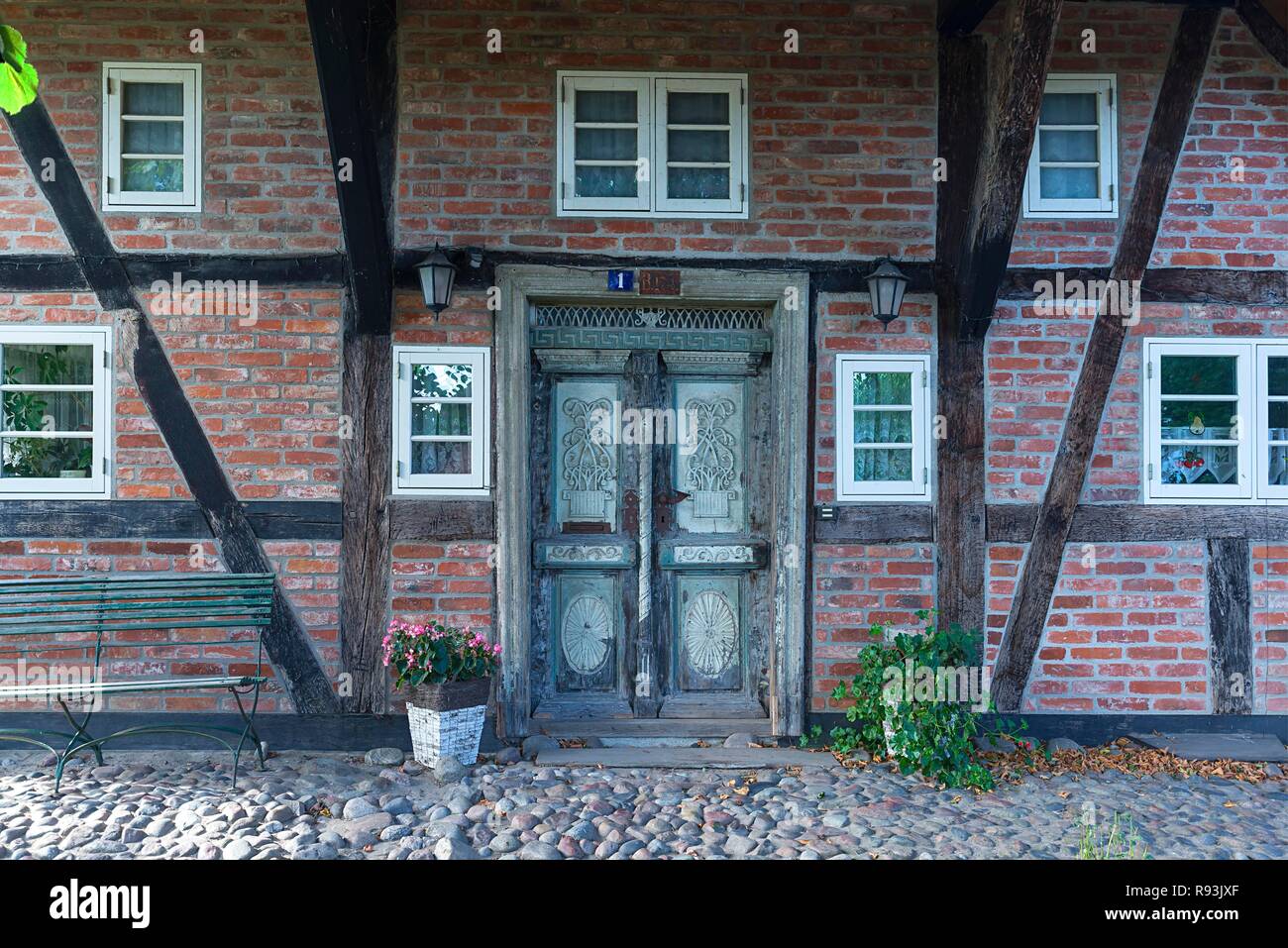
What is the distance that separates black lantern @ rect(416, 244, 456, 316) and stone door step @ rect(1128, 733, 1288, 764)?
433 centimetres

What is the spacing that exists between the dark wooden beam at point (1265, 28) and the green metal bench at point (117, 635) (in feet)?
19.5

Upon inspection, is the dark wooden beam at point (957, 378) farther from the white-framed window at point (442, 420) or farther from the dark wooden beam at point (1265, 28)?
the white-framed window at point (442, 420)

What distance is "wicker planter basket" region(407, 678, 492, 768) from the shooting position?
14.1ft

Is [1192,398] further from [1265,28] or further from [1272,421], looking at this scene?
[1265,28]

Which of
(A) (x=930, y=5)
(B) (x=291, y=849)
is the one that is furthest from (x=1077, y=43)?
(B) (x=291, y=849)

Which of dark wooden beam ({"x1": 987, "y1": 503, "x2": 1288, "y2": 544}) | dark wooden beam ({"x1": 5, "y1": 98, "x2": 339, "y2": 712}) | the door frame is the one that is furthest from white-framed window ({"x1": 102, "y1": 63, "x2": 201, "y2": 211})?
dark wooden beam ({"x1": 987, "y1": 503, "x2": 1288, "y2": 544})

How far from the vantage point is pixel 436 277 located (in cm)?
456

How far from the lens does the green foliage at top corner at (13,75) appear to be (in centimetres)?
251

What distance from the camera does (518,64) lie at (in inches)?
188

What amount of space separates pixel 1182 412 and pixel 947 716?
220 centimetres

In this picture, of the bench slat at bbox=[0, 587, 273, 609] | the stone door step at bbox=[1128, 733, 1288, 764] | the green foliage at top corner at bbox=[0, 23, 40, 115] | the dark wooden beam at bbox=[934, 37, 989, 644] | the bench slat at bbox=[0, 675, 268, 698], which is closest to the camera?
the green foliage at top corner at bbox=[0, 23, 40, 115]

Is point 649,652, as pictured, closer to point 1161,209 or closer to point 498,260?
point 498,260

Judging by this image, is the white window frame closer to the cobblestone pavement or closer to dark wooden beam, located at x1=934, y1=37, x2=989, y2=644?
dark wooden beam, located at x1=934, y1=37, x2=989, y2=644

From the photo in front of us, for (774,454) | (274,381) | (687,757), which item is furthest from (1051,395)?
(274,381)
